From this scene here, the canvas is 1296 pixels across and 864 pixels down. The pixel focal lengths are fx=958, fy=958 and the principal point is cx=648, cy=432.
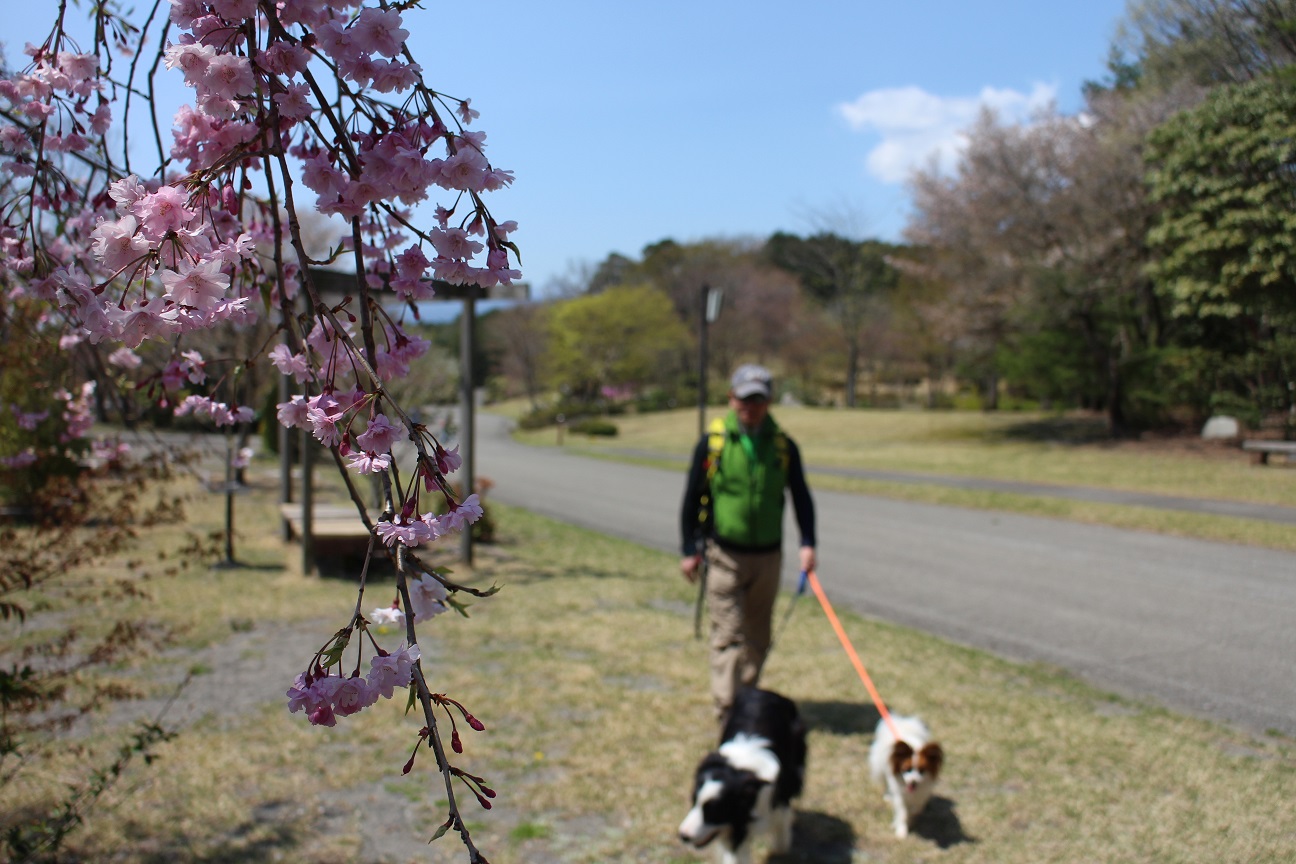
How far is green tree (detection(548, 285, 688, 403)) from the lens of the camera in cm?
4559

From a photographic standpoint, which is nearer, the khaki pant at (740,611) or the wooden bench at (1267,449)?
the khaki pant at (740,611)

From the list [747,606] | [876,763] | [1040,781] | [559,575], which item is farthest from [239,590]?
[1040,781]

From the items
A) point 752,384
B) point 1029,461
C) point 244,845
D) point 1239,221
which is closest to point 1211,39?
point 1239,221

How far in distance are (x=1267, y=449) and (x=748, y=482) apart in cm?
1459

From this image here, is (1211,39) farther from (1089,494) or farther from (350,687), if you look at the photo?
(350,687)

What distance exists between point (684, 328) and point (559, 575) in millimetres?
41367

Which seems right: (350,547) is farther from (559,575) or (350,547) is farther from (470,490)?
(559,575)

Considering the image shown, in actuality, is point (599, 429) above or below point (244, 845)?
above

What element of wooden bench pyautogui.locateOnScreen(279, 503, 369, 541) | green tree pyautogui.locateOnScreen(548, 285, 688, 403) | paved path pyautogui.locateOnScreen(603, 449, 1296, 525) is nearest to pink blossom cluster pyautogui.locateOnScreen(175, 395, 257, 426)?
wooden bench pyautogui.locateOnScreen(279, 503, 369, 541)

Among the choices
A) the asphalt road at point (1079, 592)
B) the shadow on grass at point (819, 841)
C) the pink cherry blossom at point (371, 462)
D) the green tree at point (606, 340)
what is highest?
the green tree at point (606, 340)

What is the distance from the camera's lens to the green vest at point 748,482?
14.6 feet

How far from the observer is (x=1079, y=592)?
25.6 ft

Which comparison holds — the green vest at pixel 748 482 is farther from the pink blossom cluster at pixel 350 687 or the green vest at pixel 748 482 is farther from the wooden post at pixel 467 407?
the wooden post at pixel 467 407

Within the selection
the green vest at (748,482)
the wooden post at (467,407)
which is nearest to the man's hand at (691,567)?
the green vest at (748,482)
